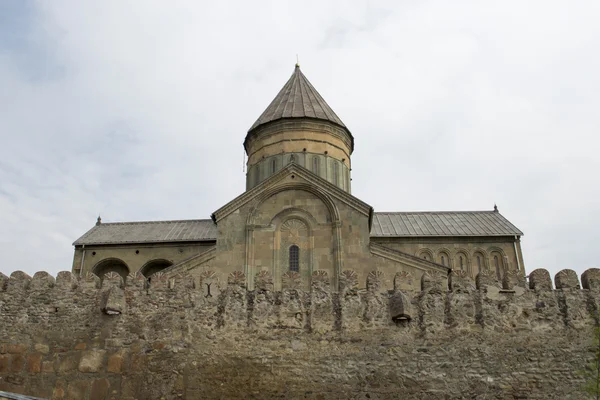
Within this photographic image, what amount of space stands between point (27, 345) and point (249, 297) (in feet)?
10.7

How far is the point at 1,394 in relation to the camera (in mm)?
5430

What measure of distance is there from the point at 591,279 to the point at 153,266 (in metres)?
13.8

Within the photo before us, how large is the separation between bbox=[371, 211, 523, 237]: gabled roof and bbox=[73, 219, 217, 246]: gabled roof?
6.04 meters

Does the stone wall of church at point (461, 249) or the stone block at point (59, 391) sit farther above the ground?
the stone wall of church at point (461, 249)

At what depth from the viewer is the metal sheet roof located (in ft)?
59.1

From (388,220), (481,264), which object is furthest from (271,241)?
(481,264)

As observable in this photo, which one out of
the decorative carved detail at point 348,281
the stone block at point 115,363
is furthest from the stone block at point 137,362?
the decorative carved detail at point 348,281

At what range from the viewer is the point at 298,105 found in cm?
1867

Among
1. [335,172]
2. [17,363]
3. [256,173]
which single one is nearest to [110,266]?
[256,173]

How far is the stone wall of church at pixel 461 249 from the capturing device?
17.4 meters

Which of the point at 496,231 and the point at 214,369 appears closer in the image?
the point at 214,369

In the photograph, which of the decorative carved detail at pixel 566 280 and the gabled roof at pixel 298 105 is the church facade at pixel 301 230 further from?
the decorative carved detail at pixel 566 280

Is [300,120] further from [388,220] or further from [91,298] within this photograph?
[91,298]

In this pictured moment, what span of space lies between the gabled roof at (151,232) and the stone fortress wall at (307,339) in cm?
979
